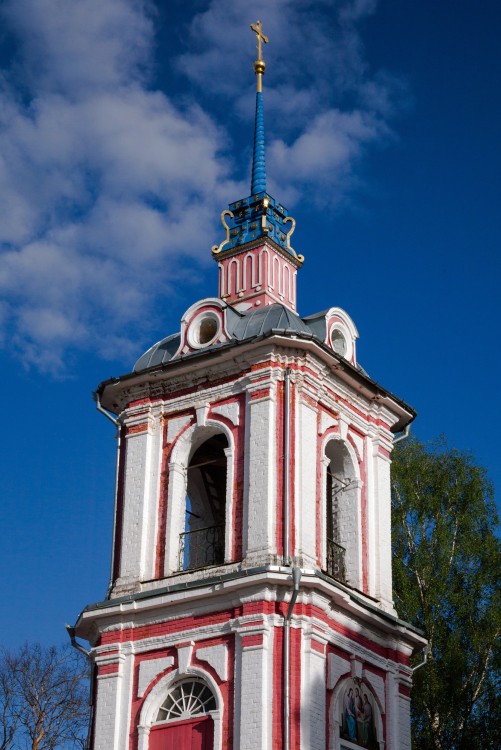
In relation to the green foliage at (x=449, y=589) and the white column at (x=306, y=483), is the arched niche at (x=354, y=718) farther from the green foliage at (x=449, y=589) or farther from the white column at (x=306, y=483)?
the green foliage at (x=449, y=589)

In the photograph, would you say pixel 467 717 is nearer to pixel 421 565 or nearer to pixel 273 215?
pixel 421 565

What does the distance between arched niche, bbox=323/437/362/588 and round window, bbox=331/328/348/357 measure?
5.07 feet

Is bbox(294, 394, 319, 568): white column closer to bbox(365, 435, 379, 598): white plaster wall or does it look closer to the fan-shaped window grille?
bbox(365, 435, 379, 598): white plaster wall

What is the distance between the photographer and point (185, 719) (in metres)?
20.5

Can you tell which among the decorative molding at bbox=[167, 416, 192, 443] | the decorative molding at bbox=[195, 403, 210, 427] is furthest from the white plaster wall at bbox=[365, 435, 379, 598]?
the decorative molding at bbox=[167, 416, 192, 443]

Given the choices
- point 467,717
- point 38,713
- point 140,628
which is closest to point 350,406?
point 140,628

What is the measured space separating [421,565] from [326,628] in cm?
852

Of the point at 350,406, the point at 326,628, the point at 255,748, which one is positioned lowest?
the point at 255,748

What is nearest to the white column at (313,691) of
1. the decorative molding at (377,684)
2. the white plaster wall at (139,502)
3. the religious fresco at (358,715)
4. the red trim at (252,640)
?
the red trim at (252,640)

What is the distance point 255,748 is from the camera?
19250 millimetres

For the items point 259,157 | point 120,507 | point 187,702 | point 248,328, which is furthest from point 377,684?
point 259,157

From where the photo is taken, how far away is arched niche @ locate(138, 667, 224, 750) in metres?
20.3

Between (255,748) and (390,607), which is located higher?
(390,607)

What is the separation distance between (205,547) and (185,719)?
3.67 m
